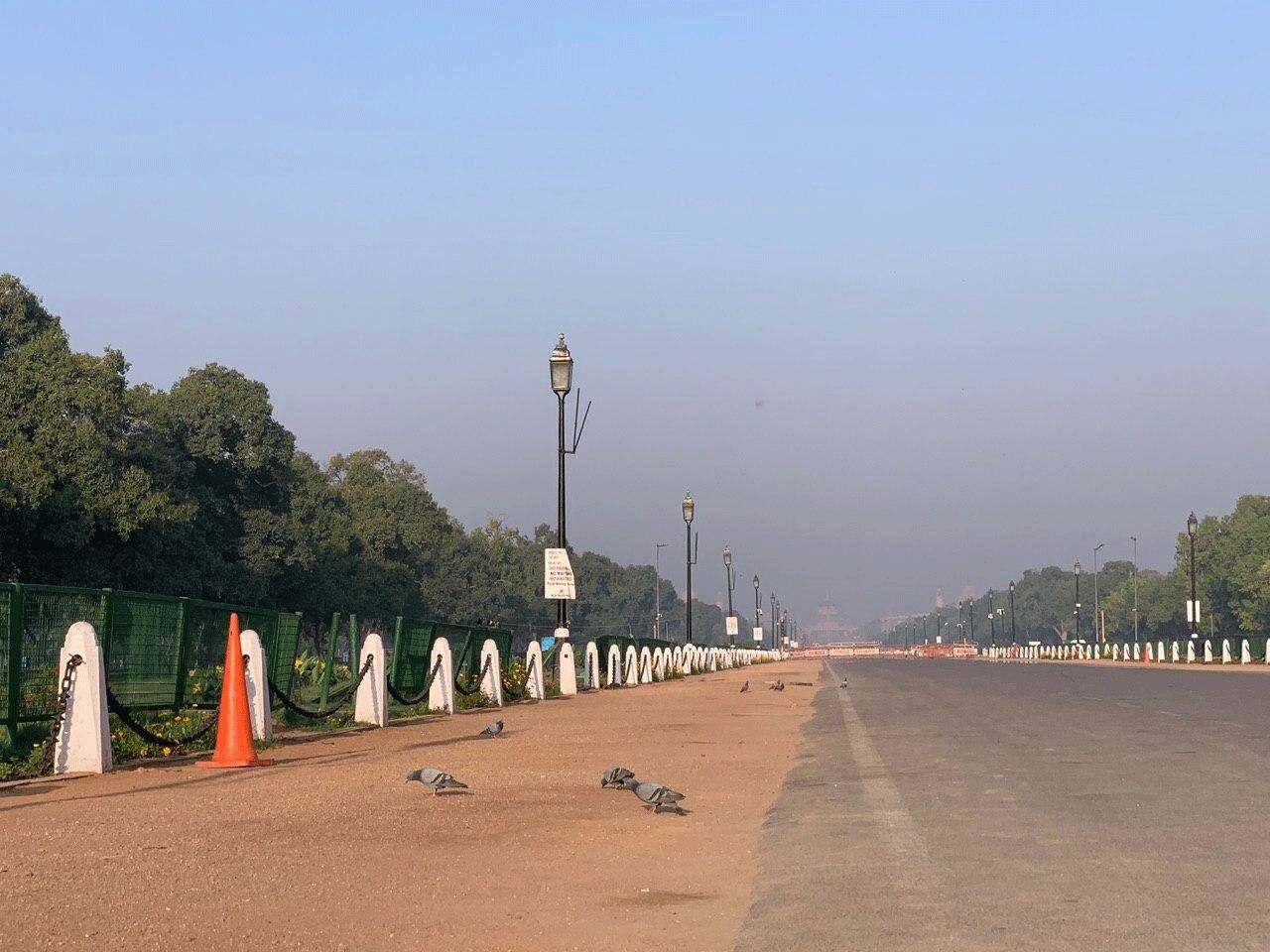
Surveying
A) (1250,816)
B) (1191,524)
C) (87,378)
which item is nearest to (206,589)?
(87,378)

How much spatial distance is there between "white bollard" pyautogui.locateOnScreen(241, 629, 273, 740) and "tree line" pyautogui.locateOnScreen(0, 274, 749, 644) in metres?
29.3

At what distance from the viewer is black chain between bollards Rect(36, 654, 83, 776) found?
12922mm

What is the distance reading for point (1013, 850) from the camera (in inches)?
340

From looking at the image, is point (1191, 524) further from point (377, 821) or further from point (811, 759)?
point (377, 821)

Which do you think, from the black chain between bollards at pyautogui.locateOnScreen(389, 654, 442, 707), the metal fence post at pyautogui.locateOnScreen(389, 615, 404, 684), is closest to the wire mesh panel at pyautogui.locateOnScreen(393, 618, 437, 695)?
the metal fence post at pyautogui.locateOnScreen(389, 615, 404, 684)

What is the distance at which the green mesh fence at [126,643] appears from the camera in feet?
44.0

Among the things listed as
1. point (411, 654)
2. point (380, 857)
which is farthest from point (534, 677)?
point (380, 857)

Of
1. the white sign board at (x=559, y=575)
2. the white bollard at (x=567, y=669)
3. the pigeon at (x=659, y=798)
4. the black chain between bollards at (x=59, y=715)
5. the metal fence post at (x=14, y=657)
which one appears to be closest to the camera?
the pigeon at (x=659, y=798)

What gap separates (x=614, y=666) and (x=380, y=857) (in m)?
31.8

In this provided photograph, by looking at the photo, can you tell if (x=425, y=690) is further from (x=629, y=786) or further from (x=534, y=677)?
(x=629, y=786)

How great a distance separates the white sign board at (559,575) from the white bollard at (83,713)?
19021mm

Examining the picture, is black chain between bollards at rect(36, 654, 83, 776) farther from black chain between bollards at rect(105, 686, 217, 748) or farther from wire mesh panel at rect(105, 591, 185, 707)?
wire mesh panel at rect(105, 591, 185, 707)

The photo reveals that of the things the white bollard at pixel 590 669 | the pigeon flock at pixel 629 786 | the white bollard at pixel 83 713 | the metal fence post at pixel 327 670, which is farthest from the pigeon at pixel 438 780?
the white bollard at pixel 590 669

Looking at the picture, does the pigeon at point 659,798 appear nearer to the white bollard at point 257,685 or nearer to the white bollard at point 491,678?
the white bollard at point 257,685
